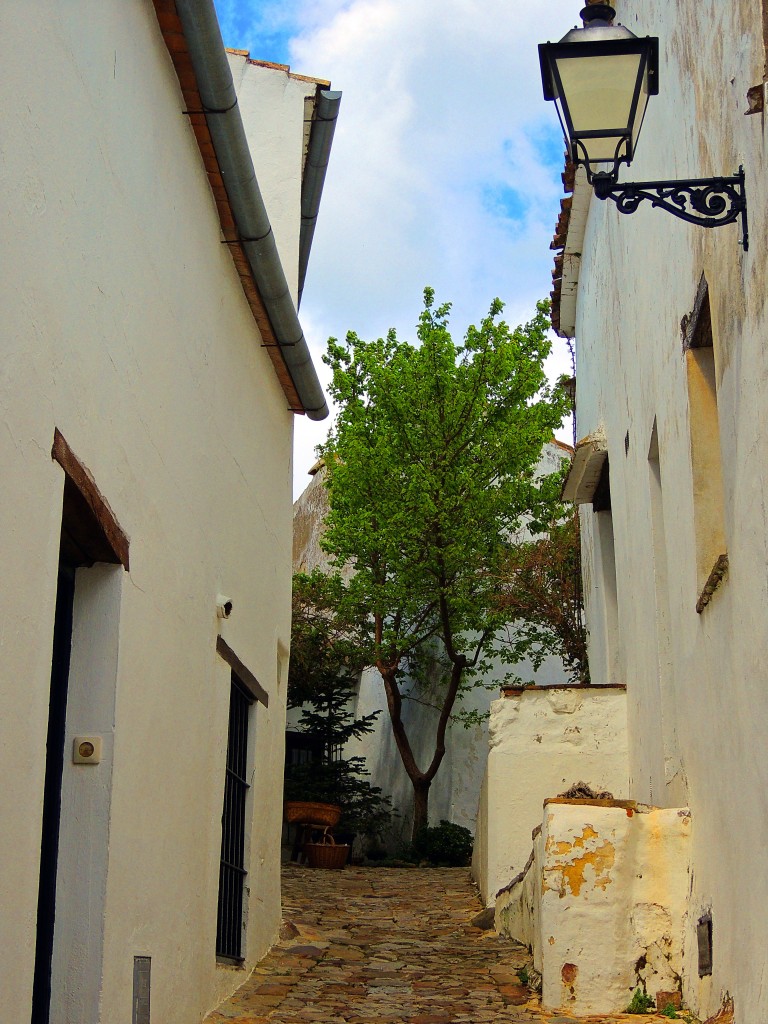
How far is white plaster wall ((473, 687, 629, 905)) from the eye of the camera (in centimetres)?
1005

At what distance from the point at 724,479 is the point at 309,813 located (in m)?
11.4

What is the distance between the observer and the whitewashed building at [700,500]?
4305 millimetres

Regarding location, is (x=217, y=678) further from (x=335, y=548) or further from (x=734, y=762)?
(x=335, y=548)

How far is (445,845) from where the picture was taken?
16047mm

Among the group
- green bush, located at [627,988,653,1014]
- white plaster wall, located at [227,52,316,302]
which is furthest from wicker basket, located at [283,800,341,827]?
green bush, located at [627,988,653,1014]

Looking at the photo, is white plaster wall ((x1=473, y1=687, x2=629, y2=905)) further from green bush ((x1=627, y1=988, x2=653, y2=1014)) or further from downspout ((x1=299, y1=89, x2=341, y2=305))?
downspout ((x1=299, y1=89, x2=341, y2=305))

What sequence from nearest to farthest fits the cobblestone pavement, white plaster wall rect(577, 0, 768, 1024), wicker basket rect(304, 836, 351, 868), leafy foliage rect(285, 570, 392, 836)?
white plaster wall rect(577, 0, 768, 1024), the cobblestone pavement, wicker basket rect(304, 836, 351, 868), leafy foliage rect(285, 570, 392, 836)

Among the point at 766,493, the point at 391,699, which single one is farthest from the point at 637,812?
the point at 391,699

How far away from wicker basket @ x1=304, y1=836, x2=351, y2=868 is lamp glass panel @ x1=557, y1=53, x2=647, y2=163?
1212 cm

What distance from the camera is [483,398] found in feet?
57.2

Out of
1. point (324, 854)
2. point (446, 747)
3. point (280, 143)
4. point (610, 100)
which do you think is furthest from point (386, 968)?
point (446, 747)

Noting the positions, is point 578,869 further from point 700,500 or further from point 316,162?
point 316,162

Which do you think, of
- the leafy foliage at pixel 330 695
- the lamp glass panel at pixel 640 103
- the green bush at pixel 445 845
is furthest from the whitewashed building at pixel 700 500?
the leafy foliage at pixel 330 695

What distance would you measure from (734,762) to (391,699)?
12949mm
